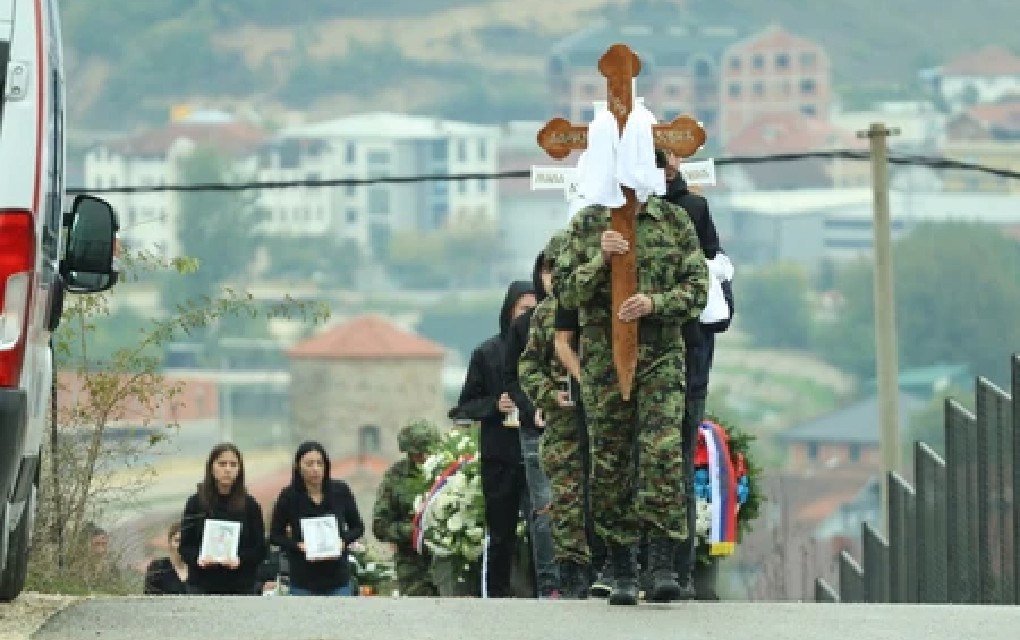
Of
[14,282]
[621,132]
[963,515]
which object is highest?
[621,132]

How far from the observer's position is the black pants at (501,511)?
44.5 ft

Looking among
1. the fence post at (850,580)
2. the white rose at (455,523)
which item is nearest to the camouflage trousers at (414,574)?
the white rose at (455,523)

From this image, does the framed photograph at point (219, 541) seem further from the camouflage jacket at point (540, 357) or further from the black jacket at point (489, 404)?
the camouflage jacket at point (540, 357)

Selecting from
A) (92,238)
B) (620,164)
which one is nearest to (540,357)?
(620,164)

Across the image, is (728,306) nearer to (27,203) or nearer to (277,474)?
(27,203)

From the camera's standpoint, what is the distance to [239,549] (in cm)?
1455

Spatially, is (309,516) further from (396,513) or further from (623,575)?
(623,575)

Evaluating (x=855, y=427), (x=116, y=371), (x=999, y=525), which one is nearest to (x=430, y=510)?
(x=116, y=371)

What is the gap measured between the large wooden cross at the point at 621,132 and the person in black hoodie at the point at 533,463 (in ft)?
6.49

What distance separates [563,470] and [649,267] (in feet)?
3.07

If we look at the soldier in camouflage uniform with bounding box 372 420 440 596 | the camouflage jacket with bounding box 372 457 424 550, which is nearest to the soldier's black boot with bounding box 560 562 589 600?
the soldier in camouflage uniform with bounding box 372 420 440 596

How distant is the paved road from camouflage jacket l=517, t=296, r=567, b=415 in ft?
3.31

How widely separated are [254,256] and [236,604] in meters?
184

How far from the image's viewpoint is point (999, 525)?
1603cm
